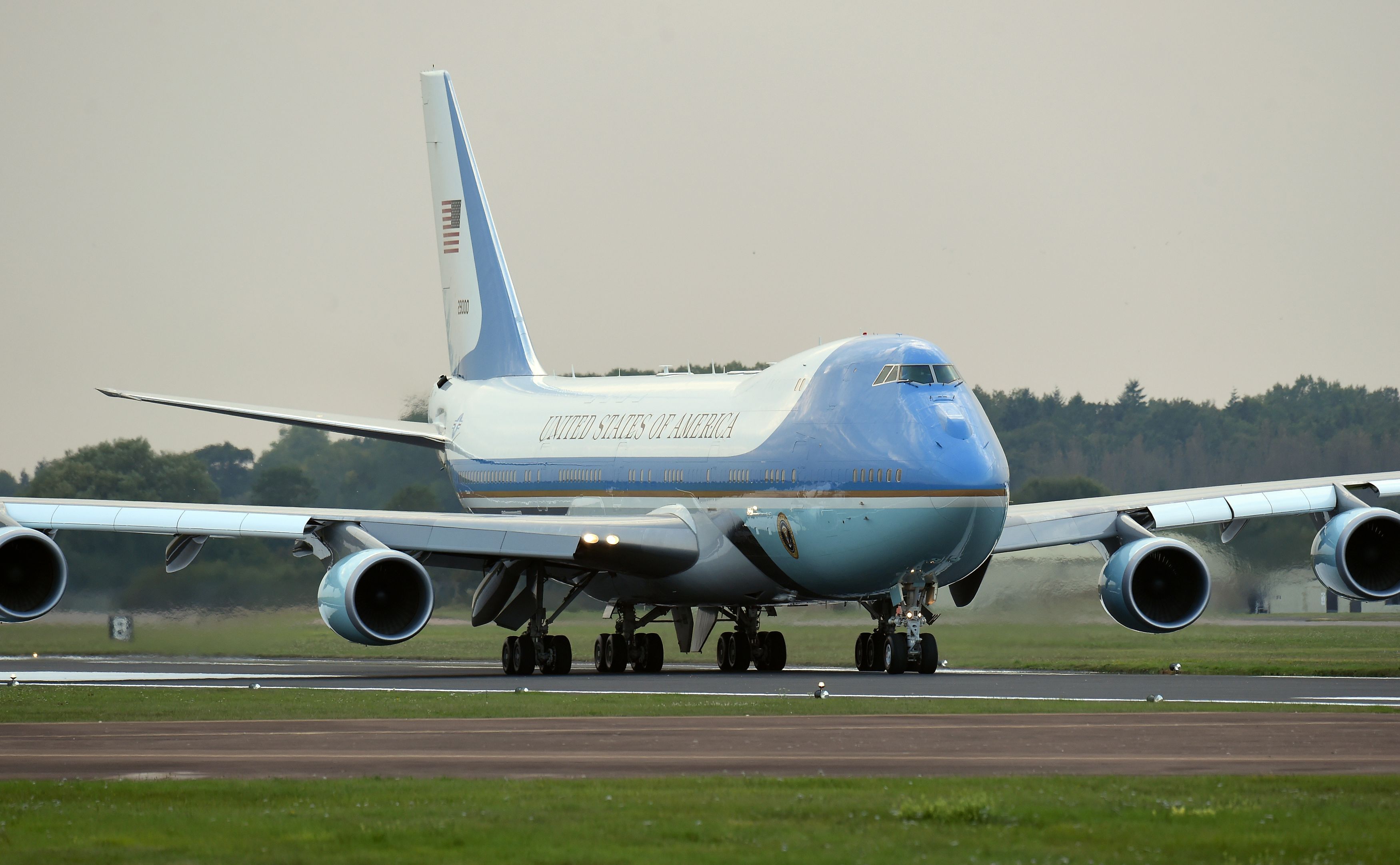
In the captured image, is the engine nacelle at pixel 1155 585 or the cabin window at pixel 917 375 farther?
the engine nacelle at pixel 1155 585

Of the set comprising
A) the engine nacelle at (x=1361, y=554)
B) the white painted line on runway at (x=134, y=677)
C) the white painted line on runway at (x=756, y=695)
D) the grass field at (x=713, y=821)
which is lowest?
the grass field at (x=713, y=821)

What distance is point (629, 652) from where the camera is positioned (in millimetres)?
37500

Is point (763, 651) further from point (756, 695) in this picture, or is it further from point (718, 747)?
point (718, 747)

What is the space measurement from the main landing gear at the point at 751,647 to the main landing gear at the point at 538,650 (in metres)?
3.02

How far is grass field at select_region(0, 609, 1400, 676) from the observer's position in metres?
37.6

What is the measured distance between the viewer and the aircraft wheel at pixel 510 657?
117ft

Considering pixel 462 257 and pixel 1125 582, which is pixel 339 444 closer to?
pixel 462 257

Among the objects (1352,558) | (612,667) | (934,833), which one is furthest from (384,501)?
(934,833)

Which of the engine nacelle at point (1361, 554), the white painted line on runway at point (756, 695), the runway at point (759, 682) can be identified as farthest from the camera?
the engine nacelle at point (1361, 554)

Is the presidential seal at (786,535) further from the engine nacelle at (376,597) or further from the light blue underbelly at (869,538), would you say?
the engine nacelle at (376,597)

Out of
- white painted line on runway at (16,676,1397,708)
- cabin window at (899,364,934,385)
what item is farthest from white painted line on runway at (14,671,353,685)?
cabin window at (899,364,934,385)

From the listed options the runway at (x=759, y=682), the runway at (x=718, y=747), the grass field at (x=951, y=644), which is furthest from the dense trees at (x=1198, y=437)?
the runway at (x=718, y=747)

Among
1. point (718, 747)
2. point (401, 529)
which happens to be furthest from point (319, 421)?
point (718, 747)

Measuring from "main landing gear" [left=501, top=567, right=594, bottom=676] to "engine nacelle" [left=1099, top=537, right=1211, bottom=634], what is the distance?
8.98 metres
